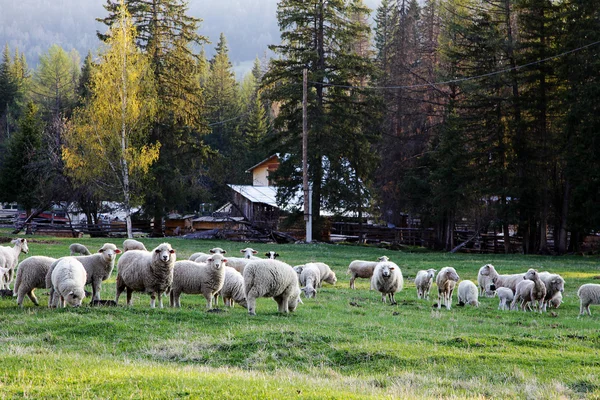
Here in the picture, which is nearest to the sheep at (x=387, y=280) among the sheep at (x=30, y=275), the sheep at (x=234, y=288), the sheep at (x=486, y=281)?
the sheep at (x=486, y=281)

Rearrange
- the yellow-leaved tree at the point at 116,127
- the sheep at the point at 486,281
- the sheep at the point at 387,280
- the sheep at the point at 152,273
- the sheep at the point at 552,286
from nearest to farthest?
1. the sheep at the point at 152,273
2. the sheep at the point at 387,280
3. the sheep at the point at 552,286
4. the sheep at the point at 486,281
5. the yellow-leaved tree at the point at 116,127

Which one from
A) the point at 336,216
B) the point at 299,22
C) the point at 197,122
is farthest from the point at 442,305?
the point at 197,122

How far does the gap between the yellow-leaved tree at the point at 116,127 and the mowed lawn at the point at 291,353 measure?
26.3 meters

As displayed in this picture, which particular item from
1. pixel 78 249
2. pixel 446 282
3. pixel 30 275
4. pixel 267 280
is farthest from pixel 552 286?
pixel 78 249

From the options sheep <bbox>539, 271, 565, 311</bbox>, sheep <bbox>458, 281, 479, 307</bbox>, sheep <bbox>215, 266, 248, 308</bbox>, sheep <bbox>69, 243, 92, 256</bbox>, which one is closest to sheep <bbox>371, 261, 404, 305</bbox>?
sheep <bbox>458, 281, 479, 307</bbox>

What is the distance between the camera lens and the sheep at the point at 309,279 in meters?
17.7

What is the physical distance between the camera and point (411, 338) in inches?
449

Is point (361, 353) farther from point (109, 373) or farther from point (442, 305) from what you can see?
point (442, 305)

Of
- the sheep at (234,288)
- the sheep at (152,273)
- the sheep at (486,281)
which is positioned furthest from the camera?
the sheep at (486,281)

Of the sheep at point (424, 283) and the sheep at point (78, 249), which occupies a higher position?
the sheep at point (78, 249)

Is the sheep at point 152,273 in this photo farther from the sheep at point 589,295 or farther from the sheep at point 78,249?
the sheep at point 78,249

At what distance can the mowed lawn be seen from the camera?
300 inches

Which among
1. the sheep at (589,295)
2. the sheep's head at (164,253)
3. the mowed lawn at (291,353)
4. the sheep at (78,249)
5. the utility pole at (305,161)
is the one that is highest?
the utility pole at (305,161)

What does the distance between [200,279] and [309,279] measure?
14.7 ft
